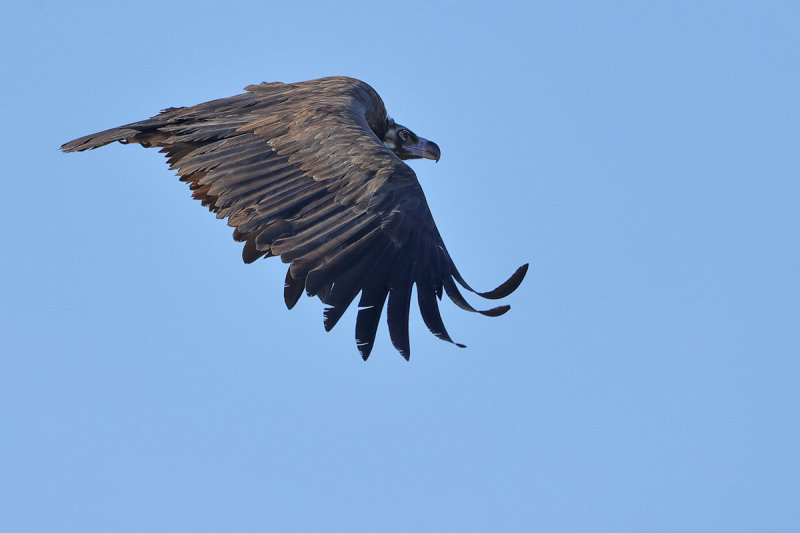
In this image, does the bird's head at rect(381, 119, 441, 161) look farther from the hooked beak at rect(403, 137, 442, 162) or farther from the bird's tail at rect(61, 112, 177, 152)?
the bird's tail at rect(61, 112, 177, 152)

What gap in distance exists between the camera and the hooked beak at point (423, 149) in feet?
40.0

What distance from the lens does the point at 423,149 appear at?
12219mm

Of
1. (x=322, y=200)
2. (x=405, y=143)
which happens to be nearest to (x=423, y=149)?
(x=405, y=143)

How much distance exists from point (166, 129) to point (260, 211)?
170cm

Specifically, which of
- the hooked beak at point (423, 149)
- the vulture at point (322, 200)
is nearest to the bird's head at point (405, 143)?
the hooked beak at point (423, 149)

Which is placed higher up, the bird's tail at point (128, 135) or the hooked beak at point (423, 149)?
the hooked beak at point (423, 149)

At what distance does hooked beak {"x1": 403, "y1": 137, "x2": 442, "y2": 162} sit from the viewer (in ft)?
40.0

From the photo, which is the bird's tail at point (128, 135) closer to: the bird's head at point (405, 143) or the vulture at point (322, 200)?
the vulture at point (322, 200)

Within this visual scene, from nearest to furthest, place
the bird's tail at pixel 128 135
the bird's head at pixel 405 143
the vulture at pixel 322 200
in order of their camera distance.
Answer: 1. the vulture at pixel 322 200
2. the bird's tail at pixel 128 135
3. the bird's head at pixel 405 143

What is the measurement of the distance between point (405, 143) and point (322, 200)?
3.34 meters

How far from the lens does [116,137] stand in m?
10.4

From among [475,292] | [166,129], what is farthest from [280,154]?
[475,292]

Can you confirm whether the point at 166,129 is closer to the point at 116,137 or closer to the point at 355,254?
the point at 116,137

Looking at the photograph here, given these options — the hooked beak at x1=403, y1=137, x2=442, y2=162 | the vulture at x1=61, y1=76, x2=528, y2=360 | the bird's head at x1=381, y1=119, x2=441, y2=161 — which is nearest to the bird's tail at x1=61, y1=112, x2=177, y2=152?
the vulture at x1=61, y1=76, x2=528, y2=360
